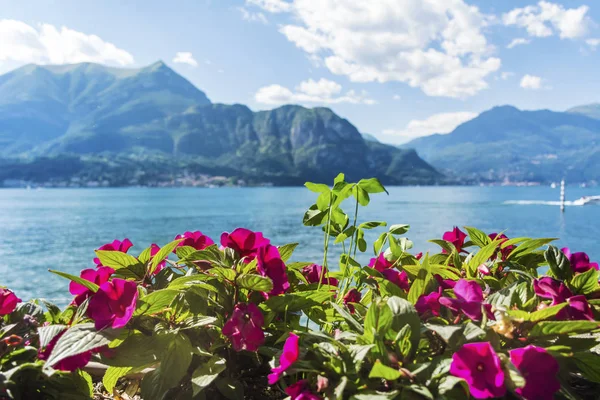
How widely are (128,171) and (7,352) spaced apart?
164 meters

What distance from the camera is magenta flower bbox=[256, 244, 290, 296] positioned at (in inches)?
42.9

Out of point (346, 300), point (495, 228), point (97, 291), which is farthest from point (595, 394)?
point (495, 228)

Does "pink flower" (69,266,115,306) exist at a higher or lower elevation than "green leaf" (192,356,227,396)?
higher

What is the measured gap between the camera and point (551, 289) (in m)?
1.03

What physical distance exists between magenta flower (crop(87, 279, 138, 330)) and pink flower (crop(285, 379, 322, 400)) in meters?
0.39

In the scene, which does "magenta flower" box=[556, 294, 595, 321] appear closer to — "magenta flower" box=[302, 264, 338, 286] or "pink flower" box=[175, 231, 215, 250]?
"magenta flower" box=[302, 264, 338, 286]

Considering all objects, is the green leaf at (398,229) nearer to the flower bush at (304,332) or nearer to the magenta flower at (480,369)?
the flower bush at (304,332)

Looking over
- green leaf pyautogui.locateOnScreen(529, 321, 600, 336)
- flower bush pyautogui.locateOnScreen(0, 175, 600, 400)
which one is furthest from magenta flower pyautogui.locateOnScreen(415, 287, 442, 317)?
green leaf pyautogui.locateOnScreen(529, 321, 600, 336)

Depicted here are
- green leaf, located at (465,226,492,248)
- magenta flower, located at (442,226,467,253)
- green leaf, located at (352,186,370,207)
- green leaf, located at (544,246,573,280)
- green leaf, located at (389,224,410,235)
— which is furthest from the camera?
magenta flower, located at (442,226,467,253)

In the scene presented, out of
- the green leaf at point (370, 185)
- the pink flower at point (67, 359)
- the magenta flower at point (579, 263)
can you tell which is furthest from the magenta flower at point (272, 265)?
the magenta flower at point (579, 263)

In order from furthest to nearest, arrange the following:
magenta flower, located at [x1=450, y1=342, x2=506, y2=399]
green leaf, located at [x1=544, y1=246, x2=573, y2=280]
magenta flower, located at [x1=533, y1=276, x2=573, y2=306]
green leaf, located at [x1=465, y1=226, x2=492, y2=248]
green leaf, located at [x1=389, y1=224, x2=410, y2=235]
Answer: green leaf, located at [x1=465, y1=226, x2=492, y2=248] < green leaf, located at [x1=389, y1=224, x2=410, y2=235] < green leaf, located at [x1=544, y1=246, x2=573, y2=280] < magenta flower, located at [x1=533, y1=276, x2=573, y2=306] < magenta flower, located at [x1=450, y1=342, x2=506, y2=399]

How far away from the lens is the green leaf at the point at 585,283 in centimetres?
108

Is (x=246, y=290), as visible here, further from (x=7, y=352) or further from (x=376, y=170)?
(x=376, y=170)

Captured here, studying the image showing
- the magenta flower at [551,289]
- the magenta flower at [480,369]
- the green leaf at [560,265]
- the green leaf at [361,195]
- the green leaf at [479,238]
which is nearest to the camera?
the magenta flower at [480,369]
